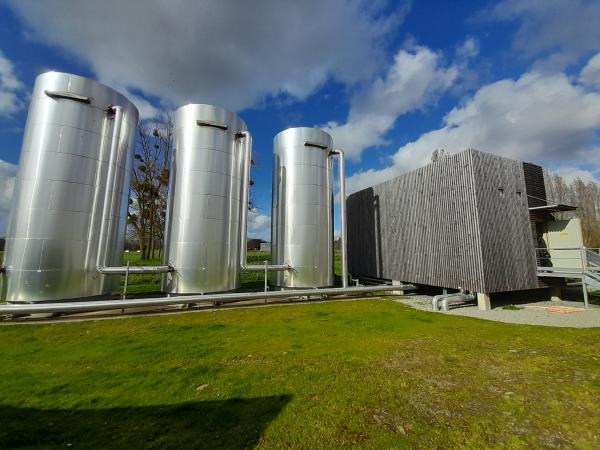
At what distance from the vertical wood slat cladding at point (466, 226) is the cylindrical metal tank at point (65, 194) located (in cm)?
1606

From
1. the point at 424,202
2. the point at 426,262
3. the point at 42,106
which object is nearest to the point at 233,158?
the point at 42,106

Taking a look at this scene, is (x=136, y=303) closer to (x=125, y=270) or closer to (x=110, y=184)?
(x=125, y=270)

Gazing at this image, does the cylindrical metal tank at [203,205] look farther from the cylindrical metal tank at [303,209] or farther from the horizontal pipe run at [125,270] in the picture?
the cylindrical metal tank at [303,209]

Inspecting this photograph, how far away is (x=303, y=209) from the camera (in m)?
15.6

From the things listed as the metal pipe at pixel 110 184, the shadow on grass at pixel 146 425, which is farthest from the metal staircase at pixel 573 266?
the metal pipe at pixel 110 184

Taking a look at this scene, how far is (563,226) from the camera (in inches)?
580

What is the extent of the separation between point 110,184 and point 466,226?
16.8 metres

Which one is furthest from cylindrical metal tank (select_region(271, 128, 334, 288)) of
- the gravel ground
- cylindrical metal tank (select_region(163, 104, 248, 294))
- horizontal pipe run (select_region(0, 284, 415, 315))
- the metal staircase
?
the metal staircase

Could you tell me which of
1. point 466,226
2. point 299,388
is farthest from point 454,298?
point 299,388

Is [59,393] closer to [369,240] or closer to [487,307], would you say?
[487,307]

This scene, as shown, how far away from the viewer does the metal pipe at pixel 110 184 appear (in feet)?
37.0

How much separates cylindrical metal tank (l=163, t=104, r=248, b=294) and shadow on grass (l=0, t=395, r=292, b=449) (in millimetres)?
8630

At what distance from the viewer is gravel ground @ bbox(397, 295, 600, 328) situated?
9.81m

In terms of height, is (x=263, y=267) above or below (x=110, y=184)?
below
